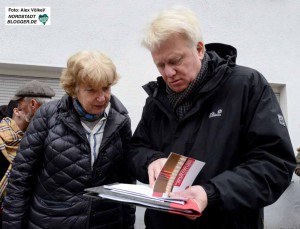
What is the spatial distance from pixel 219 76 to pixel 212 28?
3.26 metres

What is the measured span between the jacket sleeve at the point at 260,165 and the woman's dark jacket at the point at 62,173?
2.73 feet

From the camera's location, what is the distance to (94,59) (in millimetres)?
2076

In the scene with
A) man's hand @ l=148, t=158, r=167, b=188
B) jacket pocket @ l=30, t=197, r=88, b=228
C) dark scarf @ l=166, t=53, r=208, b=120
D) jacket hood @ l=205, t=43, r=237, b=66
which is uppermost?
jacket hood @ l=205, t=43, r=237, b=66

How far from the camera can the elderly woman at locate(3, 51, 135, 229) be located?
1.99m

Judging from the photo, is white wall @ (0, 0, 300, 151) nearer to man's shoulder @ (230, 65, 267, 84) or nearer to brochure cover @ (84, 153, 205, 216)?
man's shoulder @ (230, 65, 267, 84)

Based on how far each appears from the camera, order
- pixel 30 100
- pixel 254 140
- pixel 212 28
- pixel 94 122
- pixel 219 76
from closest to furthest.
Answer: pixel 254 140 → pixel 219 76 → pixel 94 122 → pixel 30 100 → pixel 212 28

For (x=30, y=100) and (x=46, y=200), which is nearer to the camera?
(x=46, y=200)

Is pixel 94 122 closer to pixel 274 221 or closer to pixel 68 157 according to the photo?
pixel 68 157

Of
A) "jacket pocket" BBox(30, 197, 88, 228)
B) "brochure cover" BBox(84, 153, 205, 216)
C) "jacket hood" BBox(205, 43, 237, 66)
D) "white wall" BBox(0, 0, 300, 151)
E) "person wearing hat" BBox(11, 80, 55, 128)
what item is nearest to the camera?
"brochure cover" BBox(84, 153, 205, 216)

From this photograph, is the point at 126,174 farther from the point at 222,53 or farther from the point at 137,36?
the point at 137,36

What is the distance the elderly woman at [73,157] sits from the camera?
199 cm

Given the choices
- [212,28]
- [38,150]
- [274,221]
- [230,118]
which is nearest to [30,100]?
[38,150]

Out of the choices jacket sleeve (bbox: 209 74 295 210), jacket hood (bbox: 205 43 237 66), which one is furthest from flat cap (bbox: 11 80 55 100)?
jacket sleeve (bbox: 209 74 295 210)

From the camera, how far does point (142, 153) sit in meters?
1.72
